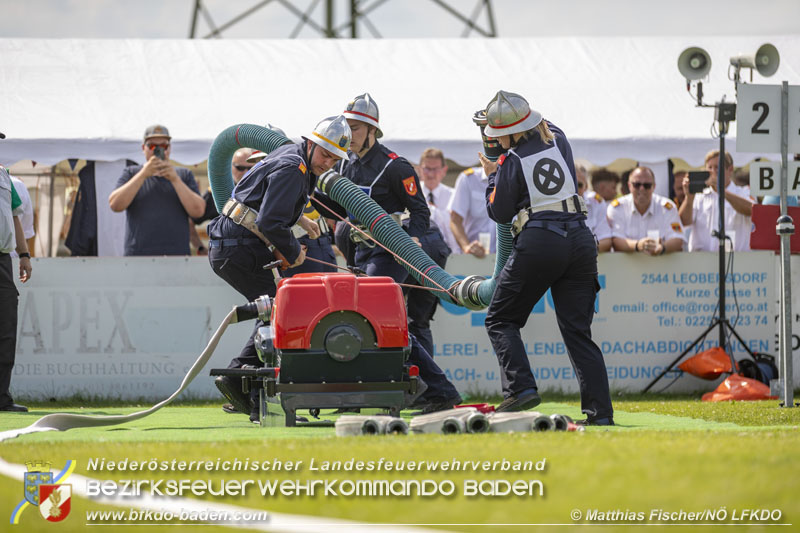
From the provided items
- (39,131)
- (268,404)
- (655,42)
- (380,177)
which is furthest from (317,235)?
(655,42)

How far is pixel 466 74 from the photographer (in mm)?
14586

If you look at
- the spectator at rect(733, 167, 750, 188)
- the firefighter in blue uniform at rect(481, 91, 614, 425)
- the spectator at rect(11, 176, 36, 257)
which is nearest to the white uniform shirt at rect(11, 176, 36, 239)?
the spectator at rect(11, 176, 36, 257)

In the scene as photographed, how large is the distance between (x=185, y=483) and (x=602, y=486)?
154cm

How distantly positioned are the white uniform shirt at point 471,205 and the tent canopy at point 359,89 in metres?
0.98

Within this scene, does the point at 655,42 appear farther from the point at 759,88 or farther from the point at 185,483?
the point at 185,483

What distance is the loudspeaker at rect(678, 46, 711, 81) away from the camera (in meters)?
12.0

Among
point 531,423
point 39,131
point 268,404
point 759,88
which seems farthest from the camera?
point 39,131

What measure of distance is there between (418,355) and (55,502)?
13.9ft

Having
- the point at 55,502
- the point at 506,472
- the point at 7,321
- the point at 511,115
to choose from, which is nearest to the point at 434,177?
the point at 7,321

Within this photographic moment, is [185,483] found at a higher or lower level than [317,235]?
lower

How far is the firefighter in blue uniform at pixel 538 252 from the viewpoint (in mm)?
7113

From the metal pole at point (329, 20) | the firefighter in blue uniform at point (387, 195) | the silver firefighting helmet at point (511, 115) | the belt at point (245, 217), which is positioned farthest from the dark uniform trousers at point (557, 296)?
the metal pole at point (329, 20)

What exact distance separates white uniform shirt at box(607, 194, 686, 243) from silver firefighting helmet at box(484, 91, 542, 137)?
4751 millimetres

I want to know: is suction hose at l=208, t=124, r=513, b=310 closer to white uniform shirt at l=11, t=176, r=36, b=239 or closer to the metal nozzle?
the metal nozzle
